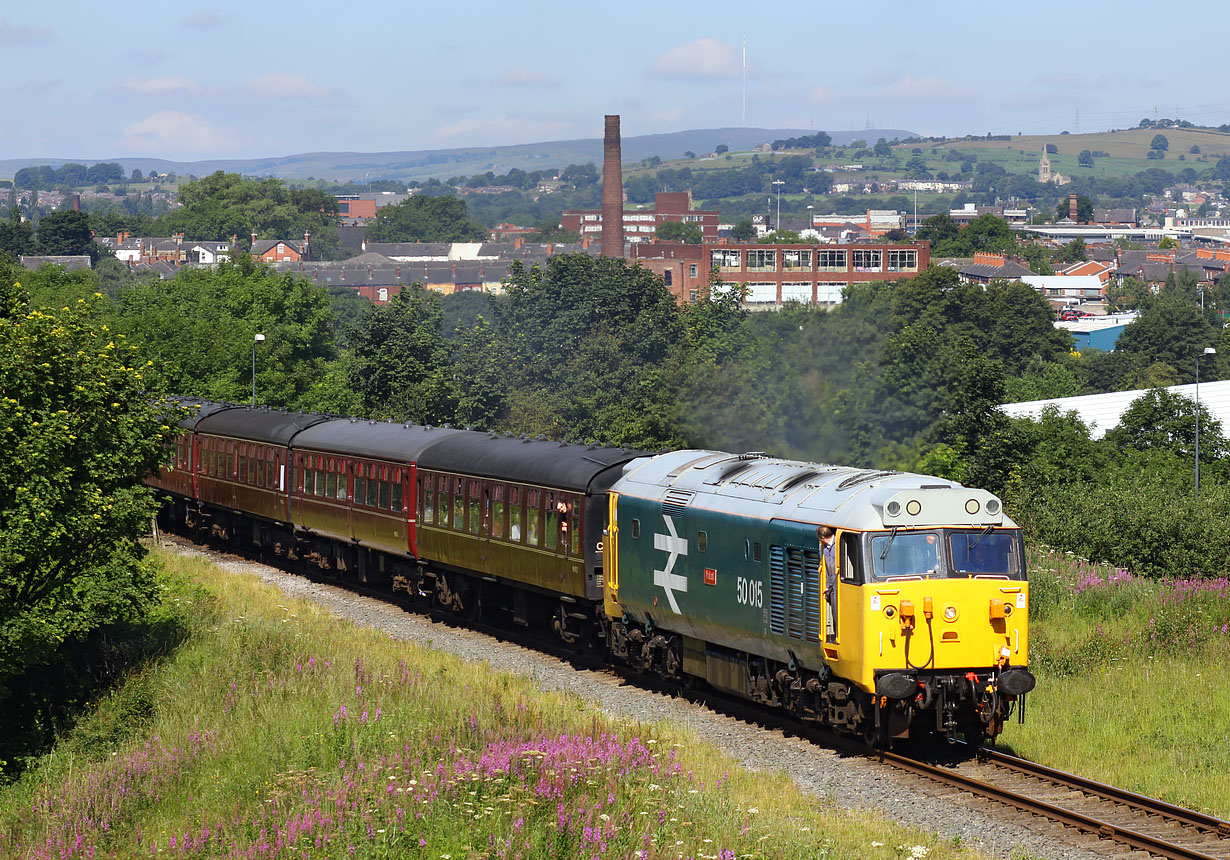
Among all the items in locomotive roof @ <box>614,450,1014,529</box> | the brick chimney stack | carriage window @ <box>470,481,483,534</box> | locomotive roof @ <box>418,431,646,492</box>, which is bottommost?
carriage window @ <box>470,481,483,534</box>

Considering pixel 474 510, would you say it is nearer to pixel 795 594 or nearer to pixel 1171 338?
pixel 795 594

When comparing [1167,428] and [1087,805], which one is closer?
[1087,805]

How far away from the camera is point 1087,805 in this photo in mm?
17453

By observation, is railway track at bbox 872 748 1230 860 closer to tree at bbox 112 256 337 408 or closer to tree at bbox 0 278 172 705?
tree at bbox 0 278 172 705

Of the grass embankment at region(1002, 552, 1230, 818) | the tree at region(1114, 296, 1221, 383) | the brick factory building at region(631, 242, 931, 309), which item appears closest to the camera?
the grass embankment at region(1002, 552, 1230, 818)

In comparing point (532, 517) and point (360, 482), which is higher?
point (532, 517)

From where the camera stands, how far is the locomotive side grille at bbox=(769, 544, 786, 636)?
802 inches

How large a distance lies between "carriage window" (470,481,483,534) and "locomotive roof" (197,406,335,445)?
11.0m

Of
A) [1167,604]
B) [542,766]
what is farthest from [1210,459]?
[542,766]

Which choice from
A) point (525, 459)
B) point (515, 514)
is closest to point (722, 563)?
point (515, 514)

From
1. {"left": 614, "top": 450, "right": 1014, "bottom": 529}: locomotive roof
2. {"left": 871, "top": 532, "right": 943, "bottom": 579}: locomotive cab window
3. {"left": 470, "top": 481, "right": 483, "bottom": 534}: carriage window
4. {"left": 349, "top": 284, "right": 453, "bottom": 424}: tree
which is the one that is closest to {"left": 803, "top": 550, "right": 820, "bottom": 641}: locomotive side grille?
{"left": 614, "top": 450, "right": 1014, "bottom": 529}: locomotive roof

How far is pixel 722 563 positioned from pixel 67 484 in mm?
11195

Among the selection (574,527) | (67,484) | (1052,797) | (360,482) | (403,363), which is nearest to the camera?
(1052,797)

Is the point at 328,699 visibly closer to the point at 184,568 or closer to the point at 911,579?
the point at 911,579
